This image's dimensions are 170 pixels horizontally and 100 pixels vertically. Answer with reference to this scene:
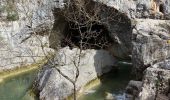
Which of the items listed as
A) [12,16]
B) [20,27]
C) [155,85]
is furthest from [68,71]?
[12,16]

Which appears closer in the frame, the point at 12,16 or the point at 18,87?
the point at 18,87

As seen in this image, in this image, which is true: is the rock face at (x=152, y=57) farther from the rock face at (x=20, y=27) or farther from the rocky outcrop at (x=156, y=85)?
the rock face at (x=20, y=27)

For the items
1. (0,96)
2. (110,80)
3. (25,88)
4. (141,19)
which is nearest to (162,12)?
(141,19)

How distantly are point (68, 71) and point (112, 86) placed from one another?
2.49 meters

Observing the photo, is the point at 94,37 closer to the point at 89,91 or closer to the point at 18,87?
the point at 89,91

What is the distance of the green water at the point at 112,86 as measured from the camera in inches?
624

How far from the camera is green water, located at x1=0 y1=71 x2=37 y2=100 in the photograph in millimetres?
16062

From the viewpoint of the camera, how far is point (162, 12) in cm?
1825

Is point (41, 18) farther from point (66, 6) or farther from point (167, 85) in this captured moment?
point (167, 85)

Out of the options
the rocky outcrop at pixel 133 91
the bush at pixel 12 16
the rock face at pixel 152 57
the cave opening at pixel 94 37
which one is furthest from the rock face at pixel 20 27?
the rocky outcrop at pixel 133 91

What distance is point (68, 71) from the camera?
636 inches

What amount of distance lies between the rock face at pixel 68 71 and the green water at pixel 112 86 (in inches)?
16.2

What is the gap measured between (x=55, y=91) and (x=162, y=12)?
6912 millimetres

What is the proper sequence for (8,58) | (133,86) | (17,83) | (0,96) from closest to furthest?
(133,86) < (0,96) < (17,83) < (8,58)
